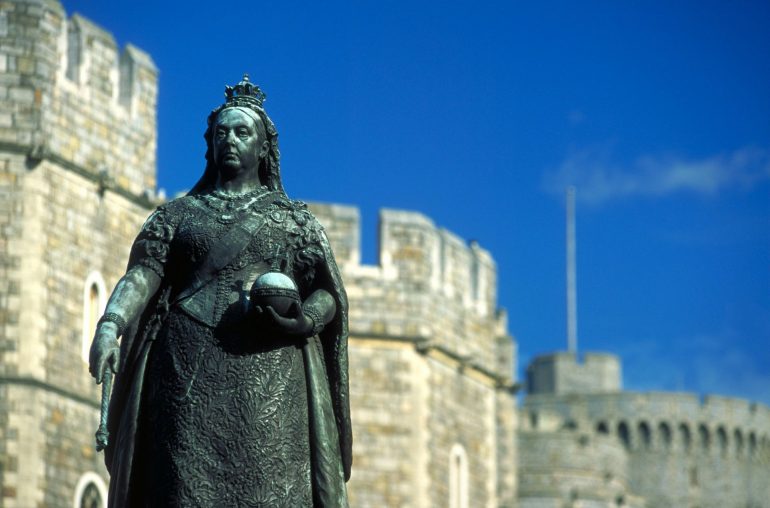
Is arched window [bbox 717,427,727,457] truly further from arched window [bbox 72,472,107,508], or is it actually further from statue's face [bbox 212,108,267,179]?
statue's face [bbox 212,108,267,179]

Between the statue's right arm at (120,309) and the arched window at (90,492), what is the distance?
61.8 ft

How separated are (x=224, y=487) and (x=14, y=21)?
20.3 m

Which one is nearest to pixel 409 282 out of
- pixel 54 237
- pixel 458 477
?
pixel 458 477

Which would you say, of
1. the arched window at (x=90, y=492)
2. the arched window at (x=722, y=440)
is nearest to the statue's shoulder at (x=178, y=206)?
the arched window at (x=90, y=492)

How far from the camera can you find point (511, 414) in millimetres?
38219

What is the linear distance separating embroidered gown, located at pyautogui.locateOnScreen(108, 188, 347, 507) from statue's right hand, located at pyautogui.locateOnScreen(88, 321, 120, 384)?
0.34 metres

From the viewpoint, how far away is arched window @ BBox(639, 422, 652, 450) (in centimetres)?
6688

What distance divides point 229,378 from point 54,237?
1938 cm

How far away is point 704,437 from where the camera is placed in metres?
67.6

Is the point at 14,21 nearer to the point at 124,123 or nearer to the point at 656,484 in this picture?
the point at 124,123

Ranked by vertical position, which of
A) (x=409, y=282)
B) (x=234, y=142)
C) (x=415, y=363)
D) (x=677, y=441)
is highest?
(x=677, y=441)

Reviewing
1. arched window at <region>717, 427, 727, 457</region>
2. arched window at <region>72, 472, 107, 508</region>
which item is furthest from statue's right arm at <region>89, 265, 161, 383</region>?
arched window at <region>717, 427, 727, 457</region>

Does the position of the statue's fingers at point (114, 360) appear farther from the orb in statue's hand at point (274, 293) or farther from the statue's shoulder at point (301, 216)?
the statue's shoulder at point (301, 216)

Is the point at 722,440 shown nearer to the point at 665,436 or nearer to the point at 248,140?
the point at 665,436
